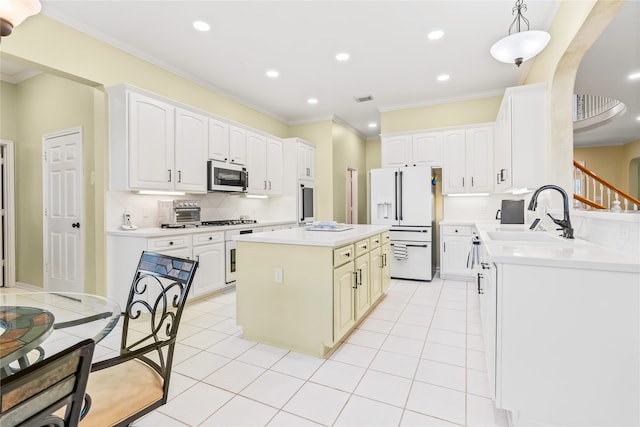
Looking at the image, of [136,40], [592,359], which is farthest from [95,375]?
[136,40]

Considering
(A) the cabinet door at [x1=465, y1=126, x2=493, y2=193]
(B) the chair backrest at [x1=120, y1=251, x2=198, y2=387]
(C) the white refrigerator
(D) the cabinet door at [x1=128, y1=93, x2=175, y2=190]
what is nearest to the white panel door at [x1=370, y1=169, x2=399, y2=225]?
(C) the white refrigerator

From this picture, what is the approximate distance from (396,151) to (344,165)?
1.67m

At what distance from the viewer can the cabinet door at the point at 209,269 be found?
11.9ft

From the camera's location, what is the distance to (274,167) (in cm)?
553

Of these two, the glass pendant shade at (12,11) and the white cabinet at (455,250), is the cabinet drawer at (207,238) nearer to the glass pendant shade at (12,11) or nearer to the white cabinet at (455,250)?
the glass pendant shade at (12,11)

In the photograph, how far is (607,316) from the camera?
1.32m

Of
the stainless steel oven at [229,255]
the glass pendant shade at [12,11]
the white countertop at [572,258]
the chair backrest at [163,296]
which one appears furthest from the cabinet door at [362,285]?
the glass pendant shade at [12,11]

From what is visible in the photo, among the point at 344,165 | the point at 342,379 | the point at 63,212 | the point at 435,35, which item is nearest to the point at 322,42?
the point at 435,35

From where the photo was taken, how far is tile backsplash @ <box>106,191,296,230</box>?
11.3ft

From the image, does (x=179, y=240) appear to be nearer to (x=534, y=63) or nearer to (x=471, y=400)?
(x=471, y=400)

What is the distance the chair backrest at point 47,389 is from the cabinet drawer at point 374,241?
2657 millimetres

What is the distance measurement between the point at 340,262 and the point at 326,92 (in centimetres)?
348

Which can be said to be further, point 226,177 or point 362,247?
point 226,177

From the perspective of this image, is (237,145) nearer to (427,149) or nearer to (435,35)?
(435,35)
